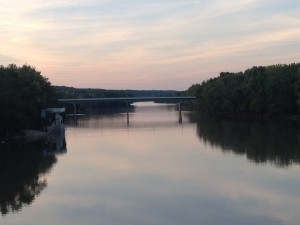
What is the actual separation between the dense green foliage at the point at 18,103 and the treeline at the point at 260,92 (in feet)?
109

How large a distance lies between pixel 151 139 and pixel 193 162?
1684cm

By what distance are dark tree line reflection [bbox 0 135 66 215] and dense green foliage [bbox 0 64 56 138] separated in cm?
208

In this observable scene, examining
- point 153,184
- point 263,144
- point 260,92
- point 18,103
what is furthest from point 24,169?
point 260,92

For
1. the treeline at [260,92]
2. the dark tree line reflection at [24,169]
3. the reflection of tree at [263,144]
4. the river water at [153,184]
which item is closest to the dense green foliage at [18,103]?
the dark tree line reflection at [24,169]

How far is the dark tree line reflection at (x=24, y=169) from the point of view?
21.3 metres

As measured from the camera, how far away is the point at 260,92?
247ft

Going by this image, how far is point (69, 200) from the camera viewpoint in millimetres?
20828

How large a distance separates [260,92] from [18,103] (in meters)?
42.3

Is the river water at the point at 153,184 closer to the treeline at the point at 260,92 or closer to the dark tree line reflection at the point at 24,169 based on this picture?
the dark tree line reflection at the point at 24,169

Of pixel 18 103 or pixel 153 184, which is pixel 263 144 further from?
pixel 18 103

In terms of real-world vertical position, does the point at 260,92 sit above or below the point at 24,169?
above

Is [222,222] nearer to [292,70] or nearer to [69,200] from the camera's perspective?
[69,200]

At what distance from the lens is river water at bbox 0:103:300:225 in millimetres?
17922

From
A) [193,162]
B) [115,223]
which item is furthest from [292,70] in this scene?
[115,223]
